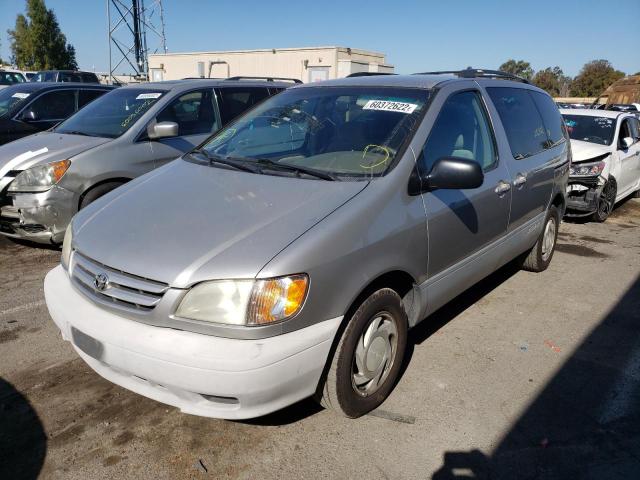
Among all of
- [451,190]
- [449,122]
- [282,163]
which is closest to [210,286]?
[282,163]

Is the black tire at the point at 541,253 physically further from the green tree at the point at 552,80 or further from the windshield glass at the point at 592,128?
the green tree at the point at 552,80

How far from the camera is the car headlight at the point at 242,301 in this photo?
221cm

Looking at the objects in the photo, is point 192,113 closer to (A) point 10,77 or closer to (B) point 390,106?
(B) point 390,106

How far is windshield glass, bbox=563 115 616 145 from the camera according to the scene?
8.13 metres

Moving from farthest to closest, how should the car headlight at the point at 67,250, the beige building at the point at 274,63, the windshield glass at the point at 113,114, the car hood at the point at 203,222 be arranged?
the beige building at the point at 274,63 < the windshield glass at the point at 113,114 < the car headlight at the point at 67,250 < the car hood at the point at 203,222

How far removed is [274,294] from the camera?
2.22m

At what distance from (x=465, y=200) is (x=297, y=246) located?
4.74 ft

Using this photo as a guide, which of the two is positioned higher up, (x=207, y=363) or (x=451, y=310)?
(x=207, y=363)

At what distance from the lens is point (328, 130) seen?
3436mm

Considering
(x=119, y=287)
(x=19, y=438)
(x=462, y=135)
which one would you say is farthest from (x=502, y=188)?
(x=19, y=438)

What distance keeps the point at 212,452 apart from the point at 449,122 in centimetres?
239

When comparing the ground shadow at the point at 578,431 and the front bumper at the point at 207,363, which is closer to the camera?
the front bumper at the point at 207,363

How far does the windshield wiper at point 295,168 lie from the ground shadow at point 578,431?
5.16 feet

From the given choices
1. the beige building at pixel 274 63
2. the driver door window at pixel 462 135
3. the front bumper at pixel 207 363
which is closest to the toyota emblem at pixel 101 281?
the front bumper at pixel 207 363
